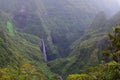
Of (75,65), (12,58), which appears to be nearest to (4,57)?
(12,58)

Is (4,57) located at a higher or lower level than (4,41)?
lower

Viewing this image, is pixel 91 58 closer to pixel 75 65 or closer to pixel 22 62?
pixel 75 65

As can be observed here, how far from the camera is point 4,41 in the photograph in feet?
634

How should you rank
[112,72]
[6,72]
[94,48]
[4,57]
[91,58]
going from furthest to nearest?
[94,48] → [91,58] → [4,57] → [6,72] → [112,72]

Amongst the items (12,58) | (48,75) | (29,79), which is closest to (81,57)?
(48,75)

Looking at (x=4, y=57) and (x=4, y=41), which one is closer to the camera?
(x=4, y=57)

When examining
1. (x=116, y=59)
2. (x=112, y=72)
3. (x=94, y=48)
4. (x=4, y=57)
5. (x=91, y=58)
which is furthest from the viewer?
(x=94, y=48)

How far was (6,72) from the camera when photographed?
131 meters

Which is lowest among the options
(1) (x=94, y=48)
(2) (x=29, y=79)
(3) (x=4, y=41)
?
(2) (x=29, y=79)

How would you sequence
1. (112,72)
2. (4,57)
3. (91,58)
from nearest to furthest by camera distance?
(112,72) < (4,57) < (91,58)

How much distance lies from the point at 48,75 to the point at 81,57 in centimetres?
3062

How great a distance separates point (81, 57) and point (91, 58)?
17.8 meters

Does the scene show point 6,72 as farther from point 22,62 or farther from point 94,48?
point 94,48

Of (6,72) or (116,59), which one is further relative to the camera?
(6,72)
